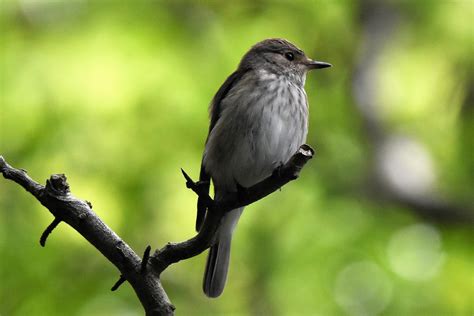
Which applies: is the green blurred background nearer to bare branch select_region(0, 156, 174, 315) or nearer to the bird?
the bird

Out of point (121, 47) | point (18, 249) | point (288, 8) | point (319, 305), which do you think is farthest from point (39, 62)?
point (319, 305)

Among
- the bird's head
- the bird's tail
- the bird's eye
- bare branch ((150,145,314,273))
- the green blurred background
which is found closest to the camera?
bare branch ((150,145,314,273))

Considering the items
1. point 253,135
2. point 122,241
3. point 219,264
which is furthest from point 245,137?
point 122,241

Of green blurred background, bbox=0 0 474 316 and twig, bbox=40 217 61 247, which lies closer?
twig, bbox=40 217 61 247

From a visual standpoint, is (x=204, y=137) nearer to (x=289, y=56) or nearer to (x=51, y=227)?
(x=289, y=56)

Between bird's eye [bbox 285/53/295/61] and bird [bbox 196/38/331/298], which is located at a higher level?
bird's eye [bbox 285/53/295/61]

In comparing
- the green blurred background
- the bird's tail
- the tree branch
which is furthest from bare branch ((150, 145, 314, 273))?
the green blurred background

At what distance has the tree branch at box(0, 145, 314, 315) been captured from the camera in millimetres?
2637

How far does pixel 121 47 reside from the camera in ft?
20.1

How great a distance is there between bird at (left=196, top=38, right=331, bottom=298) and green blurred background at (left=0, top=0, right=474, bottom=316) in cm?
124

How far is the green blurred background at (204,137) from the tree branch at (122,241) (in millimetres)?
2453

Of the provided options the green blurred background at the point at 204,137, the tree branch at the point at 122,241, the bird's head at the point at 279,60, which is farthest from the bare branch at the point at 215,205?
the green blurred background at the point at 204,137

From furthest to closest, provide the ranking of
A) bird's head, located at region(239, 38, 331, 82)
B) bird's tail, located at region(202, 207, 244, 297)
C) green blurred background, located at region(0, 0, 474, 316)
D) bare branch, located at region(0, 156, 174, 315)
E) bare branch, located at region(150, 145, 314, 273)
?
green blurred background, located at region(0, 0, 474, 316), bird's head, located at region(239, 38, 331, 82), bird's tail, located at region(202, 207, 244, 297), bare branch, located at region(150, 145, 314, 273), bare branch, located at region(0, 156, 174, 315)

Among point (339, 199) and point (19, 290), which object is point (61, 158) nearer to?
point (19, 290)
